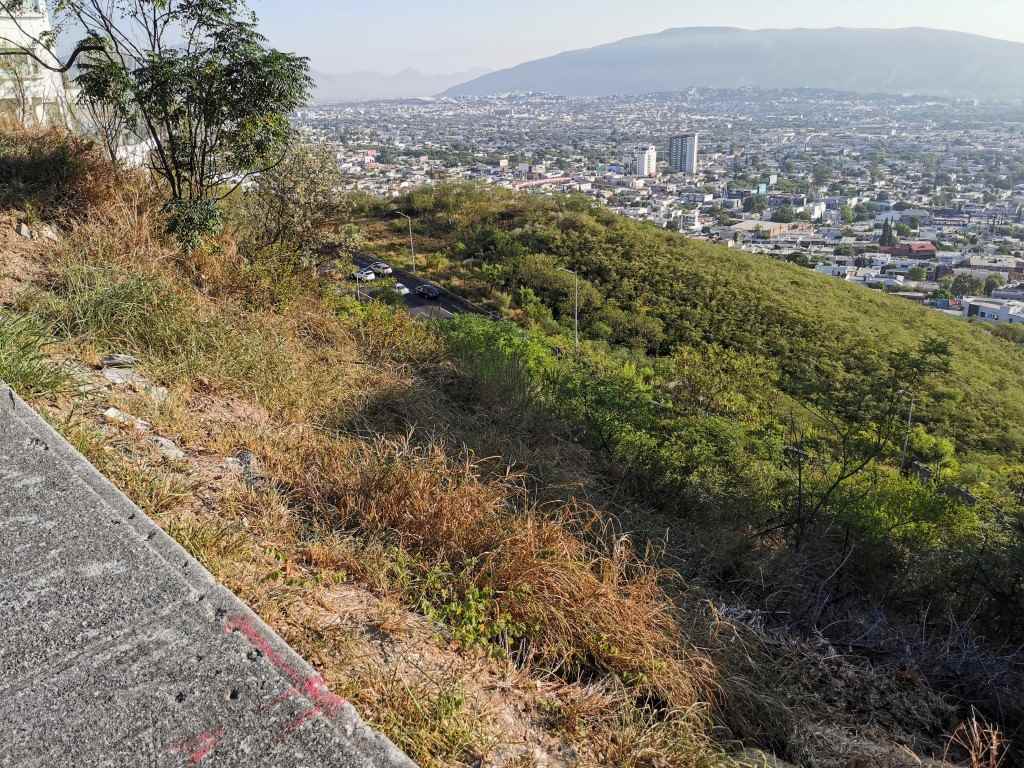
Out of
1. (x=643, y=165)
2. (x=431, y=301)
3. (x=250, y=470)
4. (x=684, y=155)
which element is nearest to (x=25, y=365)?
(x=250, y=470)

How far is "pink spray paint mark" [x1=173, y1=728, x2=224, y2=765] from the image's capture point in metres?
1.36

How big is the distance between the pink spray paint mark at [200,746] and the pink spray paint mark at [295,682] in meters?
0.13

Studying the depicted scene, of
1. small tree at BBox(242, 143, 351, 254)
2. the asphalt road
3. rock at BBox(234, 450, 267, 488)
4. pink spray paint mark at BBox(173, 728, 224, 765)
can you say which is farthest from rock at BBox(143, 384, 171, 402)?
the asphalt road

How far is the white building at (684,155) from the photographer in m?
83.0

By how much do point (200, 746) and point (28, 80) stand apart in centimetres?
1027

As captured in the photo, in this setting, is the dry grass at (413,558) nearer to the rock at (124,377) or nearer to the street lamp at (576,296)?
the rock at (124,377)

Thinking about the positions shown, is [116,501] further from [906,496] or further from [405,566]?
[906,496]

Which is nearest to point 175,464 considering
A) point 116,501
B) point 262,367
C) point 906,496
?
point 116,501

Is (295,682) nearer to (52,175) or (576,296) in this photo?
(52,175)

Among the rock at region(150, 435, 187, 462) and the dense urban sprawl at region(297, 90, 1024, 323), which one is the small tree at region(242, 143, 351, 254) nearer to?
the dense urban sprawl at region(297, 90, 1024, 323)

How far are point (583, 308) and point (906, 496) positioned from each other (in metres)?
13.6

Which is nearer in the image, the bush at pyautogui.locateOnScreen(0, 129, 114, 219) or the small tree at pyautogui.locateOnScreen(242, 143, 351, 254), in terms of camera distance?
the bush at pyautogui.locateOnScreen(0, 129, 114, 219)

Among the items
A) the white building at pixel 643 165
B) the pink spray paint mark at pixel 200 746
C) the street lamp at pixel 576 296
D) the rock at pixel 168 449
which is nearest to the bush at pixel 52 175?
the rock at pixel 168 449

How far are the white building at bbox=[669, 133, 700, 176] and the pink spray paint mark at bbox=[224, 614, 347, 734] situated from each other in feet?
282
